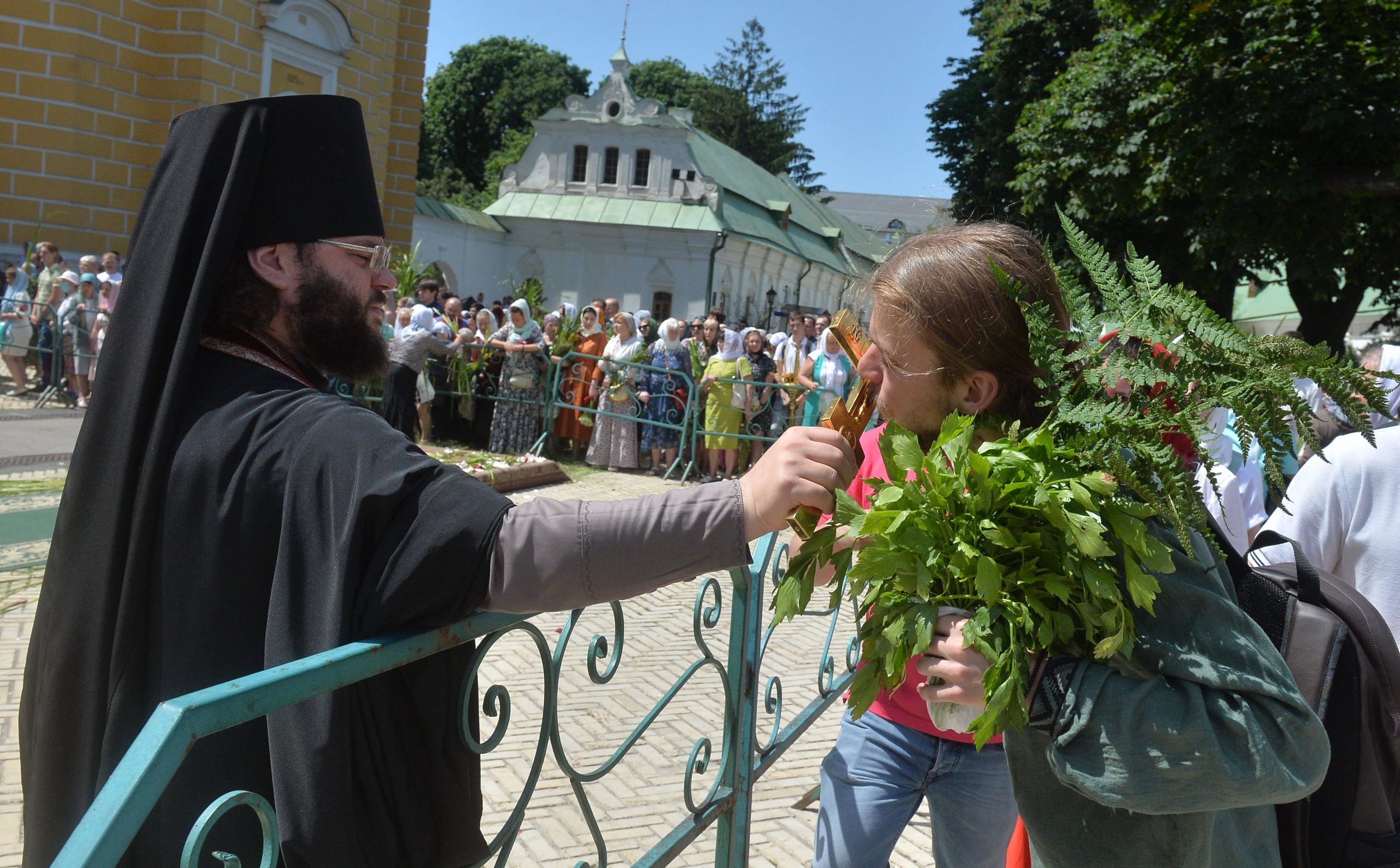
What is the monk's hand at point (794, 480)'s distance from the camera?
162 cm

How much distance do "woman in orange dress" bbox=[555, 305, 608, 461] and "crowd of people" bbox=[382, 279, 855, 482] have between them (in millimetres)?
16

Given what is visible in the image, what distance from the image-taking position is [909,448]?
1.55 metres

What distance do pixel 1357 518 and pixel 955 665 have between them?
1907mm

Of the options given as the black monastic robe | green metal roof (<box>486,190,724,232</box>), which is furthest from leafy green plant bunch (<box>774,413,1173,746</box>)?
green metal roof (<box>486,190,724,232</box>)

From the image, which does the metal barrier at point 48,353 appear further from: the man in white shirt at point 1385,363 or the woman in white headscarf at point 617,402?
the man in white shirt at point 1385,363

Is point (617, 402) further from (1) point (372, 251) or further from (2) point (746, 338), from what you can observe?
(1) point (372, 251)

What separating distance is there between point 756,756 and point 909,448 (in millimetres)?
1993

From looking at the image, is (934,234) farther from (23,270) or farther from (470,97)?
(470,97)

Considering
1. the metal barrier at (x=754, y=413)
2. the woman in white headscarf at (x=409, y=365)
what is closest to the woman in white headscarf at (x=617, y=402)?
the metal barrier at (x=754, y=413)

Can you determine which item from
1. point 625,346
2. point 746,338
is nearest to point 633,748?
point 625,346

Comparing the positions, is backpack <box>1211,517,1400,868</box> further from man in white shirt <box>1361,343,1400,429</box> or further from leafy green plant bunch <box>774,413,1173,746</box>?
man in white shirt <box>1361,343,1400,429</box>

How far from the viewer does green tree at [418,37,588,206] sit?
65875mm

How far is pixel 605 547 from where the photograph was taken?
1.57 metres

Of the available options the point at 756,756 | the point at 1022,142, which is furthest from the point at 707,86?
the point at 756,756
